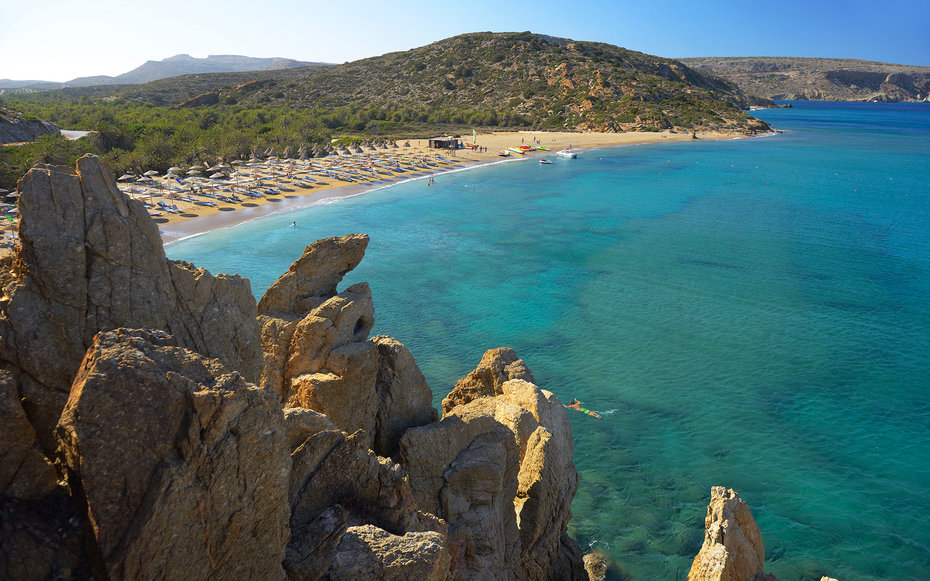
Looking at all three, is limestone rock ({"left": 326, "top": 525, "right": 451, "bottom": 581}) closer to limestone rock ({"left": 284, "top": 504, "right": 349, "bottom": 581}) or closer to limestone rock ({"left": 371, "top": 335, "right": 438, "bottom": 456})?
limestone rock ({"left": 284, "top": 504, "right": 349, "bottom": 581})

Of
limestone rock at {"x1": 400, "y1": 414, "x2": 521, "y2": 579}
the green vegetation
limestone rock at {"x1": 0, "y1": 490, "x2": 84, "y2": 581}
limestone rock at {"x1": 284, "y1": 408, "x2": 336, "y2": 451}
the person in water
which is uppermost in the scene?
the green vegetation

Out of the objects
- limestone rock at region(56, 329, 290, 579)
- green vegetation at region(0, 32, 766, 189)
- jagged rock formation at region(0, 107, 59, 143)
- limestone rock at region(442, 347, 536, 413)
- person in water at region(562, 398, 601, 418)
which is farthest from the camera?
green vegetation at region(0, 32, 766, 189)

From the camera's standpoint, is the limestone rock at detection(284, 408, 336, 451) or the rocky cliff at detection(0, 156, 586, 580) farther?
the limestone rock at detection(284, 408, 336, 451)

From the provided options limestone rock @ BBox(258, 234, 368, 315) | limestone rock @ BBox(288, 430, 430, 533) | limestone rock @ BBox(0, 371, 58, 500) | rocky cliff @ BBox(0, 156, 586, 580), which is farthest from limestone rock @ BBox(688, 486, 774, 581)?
limestone rock @ BBox(0, 371, 58, 500)

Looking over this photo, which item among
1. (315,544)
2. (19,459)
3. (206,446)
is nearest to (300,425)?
(315,544)

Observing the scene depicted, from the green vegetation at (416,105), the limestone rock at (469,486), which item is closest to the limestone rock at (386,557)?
the limestone rock at (469,486)

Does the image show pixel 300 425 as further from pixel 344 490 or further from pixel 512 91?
pixel 512 91

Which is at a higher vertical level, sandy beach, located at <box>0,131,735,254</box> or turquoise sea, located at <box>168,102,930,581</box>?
sandy beach, located at <box>0,131,735,254</box>
